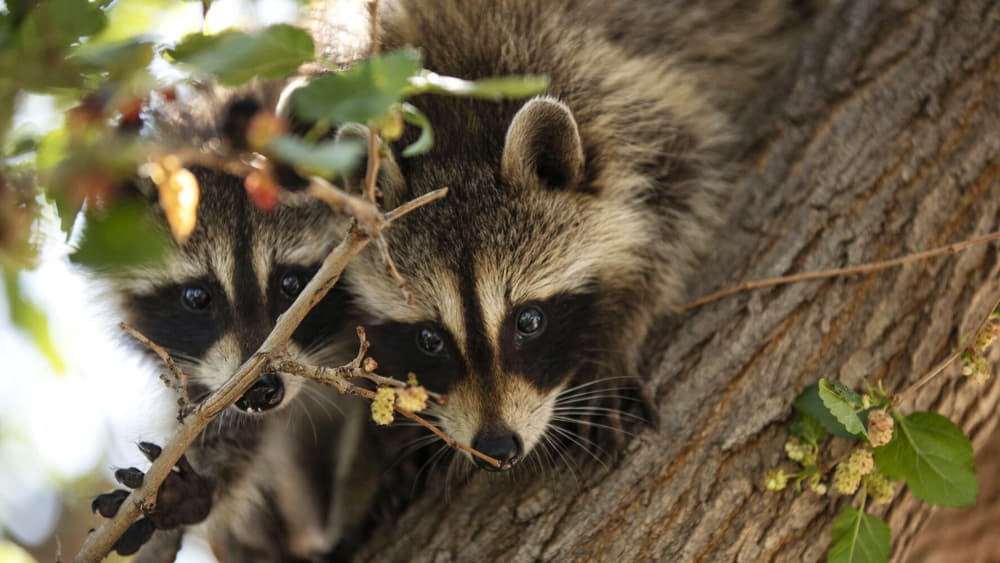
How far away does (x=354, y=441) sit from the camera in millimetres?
3471

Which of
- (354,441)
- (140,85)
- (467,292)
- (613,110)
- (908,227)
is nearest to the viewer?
(140,85)

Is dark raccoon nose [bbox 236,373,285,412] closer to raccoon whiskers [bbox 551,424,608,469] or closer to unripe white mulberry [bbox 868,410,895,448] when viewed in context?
raccoon whiskers [bbox 551,424,608,469]

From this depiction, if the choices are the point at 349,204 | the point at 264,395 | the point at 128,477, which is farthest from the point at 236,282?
the point at 349,204

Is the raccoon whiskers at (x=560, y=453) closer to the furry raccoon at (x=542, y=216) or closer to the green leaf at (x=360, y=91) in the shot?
the furry raccoon at (x=542, y=216)

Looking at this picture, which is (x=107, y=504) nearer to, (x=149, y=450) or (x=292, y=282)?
(x=149, y=450)

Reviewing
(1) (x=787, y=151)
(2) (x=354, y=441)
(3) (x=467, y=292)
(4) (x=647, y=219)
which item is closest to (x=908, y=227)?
(1) (x=787, y=151)

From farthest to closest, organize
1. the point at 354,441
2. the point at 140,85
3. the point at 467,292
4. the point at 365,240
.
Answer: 1. the point at 354,441
2. the point at 467,292
3. the point at 365,240
4. the point at 140,85

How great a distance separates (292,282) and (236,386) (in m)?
0.85

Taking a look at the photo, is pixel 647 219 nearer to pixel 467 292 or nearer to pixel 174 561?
pixel 467 292

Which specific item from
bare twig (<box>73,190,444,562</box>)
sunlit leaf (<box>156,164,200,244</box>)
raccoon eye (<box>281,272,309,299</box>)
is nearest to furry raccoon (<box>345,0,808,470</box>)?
raccoon eye (<box>281,272,309,299</box>)

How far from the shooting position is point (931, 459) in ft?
7.65

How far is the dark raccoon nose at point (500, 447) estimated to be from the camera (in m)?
2.45

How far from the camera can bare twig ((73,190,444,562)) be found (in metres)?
1.76

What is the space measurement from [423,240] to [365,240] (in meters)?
0.81
